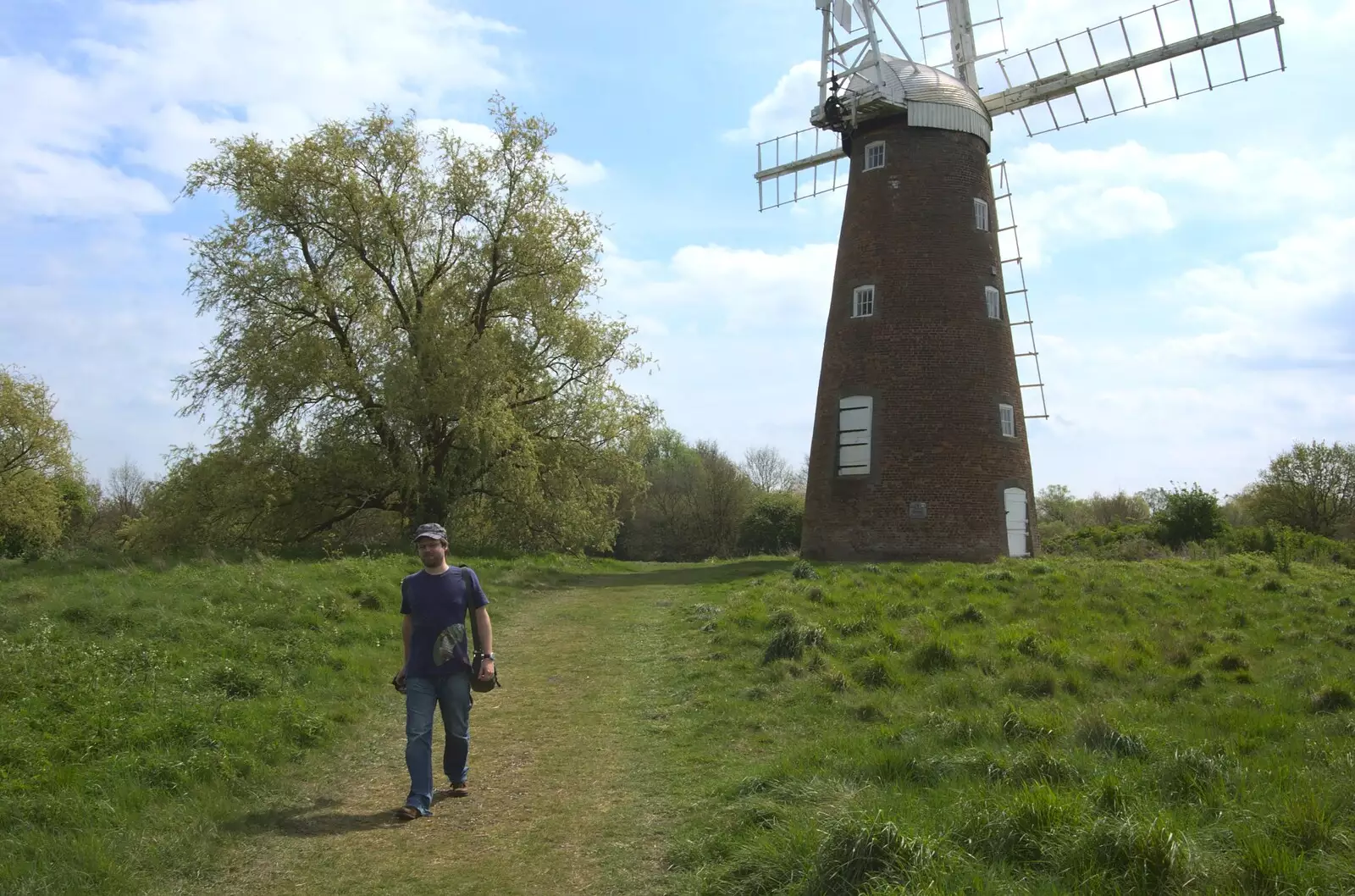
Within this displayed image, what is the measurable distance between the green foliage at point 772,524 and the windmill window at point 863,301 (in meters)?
21.9

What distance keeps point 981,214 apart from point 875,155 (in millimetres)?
3323

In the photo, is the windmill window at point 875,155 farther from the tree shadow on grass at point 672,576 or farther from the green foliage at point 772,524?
the green foliage at point 772,524

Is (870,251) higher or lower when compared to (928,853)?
higher

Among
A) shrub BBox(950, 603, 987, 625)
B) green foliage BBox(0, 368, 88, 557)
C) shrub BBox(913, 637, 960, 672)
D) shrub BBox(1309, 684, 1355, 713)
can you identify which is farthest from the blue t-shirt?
green foliage BBox(0, 368, 88, 557)

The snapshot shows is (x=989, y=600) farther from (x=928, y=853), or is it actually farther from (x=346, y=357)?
(x=346, y=357)

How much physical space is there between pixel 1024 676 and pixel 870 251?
57.8 ft

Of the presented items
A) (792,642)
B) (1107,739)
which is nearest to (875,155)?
(792,642)

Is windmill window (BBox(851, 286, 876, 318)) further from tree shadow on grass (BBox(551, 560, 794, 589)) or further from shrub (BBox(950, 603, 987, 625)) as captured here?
shrub (BBox(950, 603, 987, 625))

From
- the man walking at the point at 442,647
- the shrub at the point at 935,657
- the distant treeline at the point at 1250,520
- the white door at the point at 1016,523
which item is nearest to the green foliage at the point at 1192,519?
the distant treeline at the point at 1250,520

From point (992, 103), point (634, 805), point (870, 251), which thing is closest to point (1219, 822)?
point (634, 805)

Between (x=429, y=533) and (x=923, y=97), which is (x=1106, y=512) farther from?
(x=429, y=533)

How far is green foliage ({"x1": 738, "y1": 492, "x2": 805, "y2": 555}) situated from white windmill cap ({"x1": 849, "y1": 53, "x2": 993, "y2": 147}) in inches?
937

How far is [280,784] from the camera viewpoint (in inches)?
292

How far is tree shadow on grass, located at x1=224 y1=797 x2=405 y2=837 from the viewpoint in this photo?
255 inches
